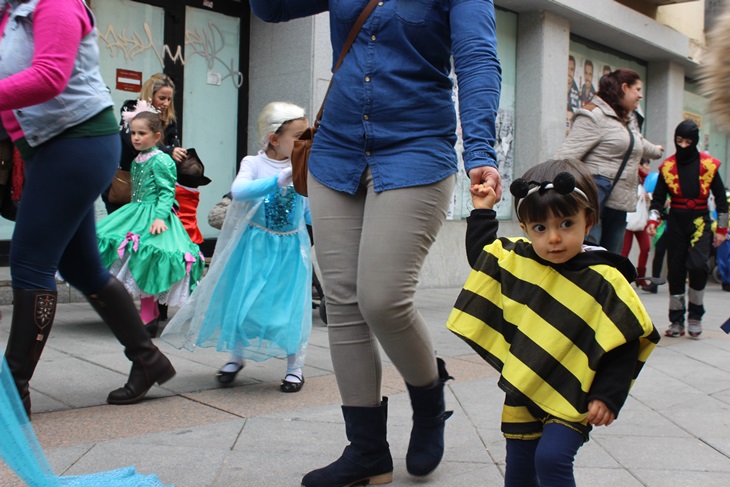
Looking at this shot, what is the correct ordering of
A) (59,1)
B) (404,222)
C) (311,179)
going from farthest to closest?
(59,1), (311,179), (404,222)

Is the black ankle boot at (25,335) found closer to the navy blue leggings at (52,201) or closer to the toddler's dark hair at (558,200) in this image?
the navy blue leggings at (52,201)

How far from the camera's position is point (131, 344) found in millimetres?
3830

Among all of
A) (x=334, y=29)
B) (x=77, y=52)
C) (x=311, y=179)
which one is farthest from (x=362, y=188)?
(x=77, y=52)

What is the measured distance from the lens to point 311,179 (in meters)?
3.02

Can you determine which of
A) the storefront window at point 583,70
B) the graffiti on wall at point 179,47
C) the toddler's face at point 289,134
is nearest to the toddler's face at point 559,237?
the toddler's face at point 289,134

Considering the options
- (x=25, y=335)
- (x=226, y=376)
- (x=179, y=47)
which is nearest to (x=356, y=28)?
(x=25, y=335)

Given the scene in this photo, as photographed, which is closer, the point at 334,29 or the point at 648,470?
the point at 334,29

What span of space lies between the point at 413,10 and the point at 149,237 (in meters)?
3.29

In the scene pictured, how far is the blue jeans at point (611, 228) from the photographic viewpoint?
19.6 feet

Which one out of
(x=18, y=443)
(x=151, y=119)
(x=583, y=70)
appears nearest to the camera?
(x=18, y=443)

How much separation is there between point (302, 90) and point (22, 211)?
5.42 m

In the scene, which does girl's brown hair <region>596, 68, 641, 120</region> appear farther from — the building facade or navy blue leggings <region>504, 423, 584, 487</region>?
navy blue leggings <region>504, 423, 584, 487</region>

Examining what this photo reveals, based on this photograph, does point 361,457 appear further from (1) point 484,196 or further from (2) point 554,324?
(1) point 484,196

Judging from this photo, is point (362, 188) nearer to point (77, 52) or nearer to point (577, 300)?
Result: point (577, 300)
